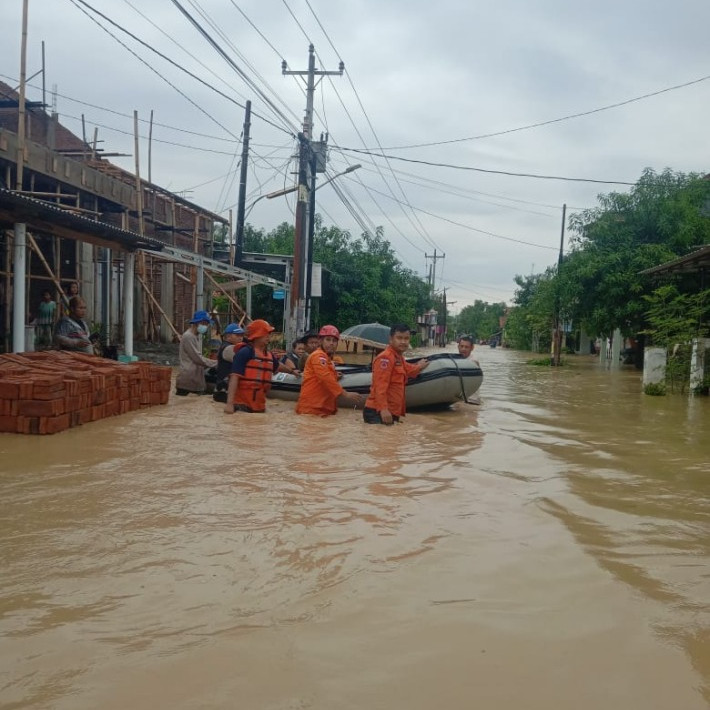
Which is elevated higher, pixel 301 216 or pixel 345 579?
pixel 301 216

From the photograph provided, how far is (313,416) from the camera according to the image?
8.66 meters

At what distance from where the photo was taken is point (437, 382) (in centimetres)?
976

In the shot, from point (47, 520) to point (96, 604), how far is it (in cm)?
136

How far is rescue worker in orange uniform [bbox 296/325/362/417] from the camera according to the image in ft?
27.8

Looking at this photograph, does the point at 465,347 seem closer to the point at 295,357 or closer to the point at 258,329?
the point at 295,357

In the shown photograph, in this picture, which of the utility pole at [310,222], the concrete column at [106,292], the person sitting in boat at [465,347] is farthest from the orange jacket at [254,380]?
the concrete column at [106,292]

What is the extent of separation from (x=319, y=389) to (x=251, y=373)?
0.84 metres

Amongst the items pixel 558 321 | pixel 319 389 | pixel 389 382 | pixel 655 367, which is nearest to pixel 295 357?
pixel 319 389

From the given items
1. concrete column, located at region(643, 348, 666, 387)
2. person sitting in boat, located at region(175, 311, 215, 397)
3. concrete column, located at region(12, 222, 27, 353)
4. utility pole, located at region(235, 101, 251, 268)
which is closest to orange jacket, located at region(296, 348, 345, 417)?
person sitting in boat, located at region(175, 311, 215, 397)

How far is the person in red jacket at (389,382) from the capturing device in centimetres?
802

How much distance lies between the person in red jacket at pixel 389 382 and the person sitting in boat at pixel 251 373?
1.34 metres

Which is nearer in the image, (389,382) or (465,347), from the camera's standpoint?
(389,382)

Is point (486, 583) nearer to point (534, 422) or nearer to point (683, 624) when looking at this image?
point (683, 624)

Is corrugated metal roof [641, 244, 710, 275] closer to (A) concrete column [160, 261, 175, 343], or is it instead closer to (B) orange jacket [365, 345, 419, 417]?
(B) orange jacket [365, 345, 419, 417]
